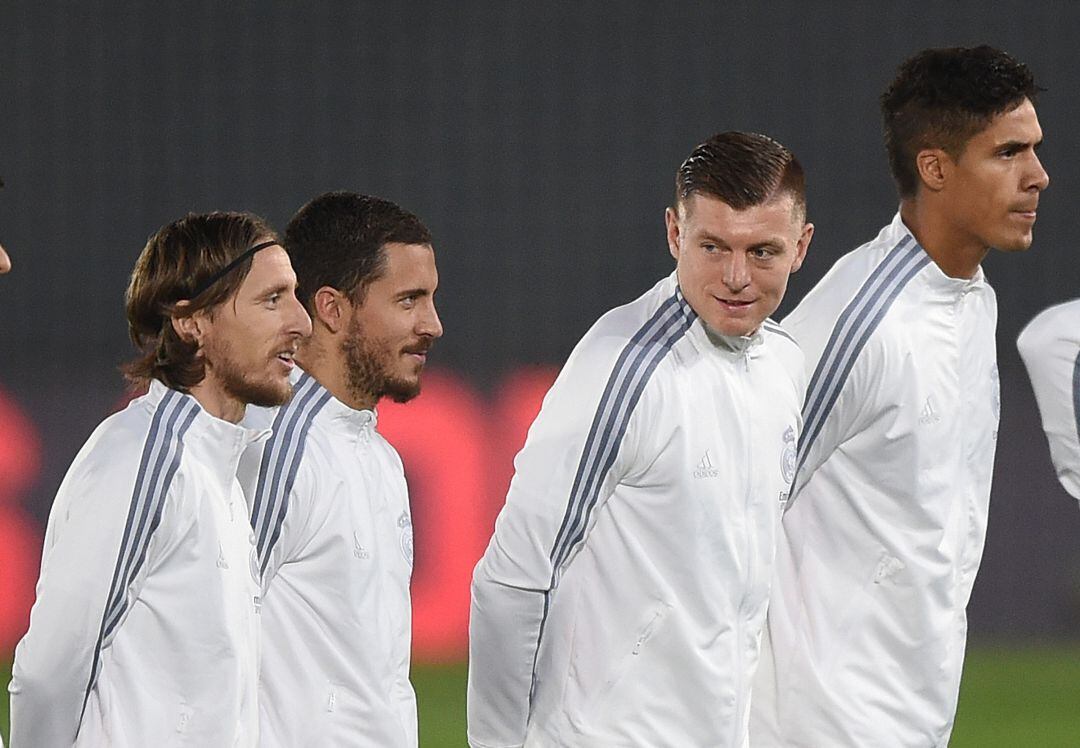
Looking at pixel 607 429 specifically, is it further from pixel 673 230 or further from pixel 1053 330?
pixel 1053 330

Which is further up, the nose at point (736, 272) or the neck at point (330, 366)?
the nose at point (736, 272)

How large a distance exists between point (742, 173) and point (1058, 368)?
64 cm

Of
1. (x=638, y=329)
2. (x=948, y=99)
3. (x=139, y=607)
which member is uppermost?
(x=948, y=99)

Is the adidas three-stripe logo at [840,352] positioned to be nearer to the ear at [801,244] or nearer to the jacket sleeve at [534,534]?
the ear at [801,244]

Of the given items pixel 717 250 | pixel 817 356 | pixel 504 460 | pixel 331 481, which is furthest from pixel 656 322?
pixel 504 460

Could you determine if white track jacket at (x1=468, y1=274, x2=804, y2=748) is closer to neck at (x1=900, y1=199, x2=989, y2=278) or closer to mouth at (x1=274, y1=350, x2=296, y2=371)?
mouth at (x1=274, y1=350, x2=296, y2=371)

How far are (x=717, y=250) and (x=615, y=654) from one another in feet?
2.33

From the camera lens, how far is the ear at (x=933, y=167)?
3.62 meters

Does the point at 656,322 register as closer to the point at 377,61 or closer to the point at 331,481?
the point at 331,481

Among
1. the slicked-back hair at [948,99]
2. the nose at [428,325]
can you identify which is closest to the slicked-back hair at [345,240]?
the nose at [428,325]

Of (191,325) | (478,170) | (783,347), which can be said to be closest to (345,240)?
(191,325)

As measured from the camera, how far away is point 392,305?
3457 millimetres

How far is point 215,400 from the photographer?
299 cm

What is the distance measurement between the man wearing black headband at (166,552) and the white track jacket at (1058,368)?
1294 mm
